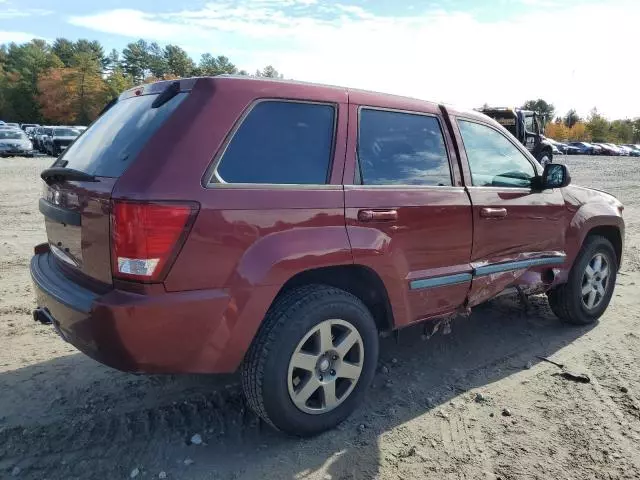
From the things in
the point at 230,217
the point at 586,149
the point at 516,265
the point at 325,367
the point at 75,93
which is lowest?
the point at 586,149

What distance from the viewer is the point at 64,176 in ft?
9.05

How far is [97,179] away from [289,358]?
133 centimetres

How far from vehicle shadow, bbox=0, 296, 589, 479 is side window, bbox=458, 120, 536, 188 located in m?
1.41

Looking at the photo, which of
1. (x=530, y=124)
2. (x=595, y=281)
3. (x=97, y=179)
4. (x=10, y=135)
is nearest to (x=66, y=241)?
(x=97, y=179)

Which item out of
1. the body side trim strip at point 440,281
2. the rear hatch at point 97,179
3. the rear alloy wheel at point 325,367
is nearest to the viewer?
the rear hatch at point 97,179

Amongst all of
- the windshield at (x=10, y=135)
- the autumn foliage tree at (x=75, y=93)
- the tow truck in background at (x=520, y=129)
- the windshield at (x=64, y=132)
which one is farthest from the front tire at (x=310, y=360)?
the autumn foliage tree at (x=75, y=93)

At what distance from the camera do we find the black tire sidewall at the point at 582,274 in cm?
455

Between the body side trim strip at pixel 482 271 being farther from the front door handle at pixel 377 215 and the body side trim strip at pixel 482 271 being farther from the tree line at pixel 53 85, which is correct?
the tree line at pixel 53 85

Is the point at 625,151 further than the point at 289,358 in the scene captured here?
Yes

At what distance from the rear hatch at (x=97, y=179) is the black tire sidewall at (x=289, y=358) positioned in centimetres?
93

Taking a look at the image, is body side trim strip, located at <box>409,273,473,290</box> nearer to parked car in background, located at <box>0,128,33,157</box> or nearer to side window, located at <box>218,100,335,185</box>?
side window, located at <box>218,100,335,185</box>

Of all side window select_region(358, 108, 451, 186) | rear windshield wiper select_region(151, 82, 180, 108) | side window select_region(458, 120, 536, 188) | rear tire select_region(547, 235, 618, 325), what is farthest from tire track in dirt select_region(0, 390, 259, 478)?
rear tire select_region(547, 235, 618, 325)

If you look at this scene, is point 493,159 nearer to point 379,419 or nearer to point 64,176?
point 379,419

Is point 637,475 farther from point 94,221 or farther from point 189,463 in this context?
point 94,221
